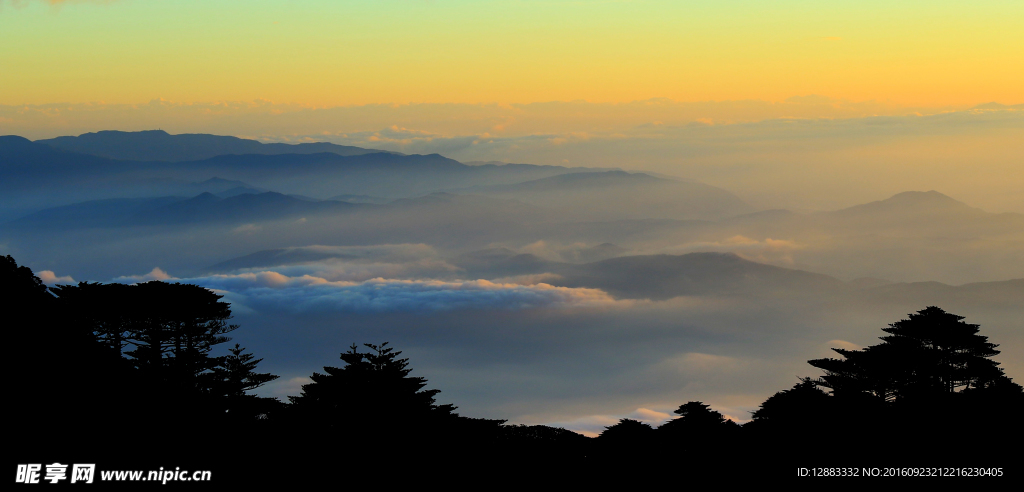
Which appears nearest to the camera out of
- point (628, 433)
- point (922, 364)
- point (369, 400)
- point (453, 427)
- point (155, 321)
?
point (628, 433)

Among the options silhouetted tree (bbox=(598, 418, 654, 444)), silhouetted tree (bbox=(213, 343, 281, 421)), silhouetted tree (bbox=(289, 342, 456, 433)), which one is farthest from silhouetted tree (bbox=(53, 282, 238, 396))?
silhouetted tree (bbox=(598, 418, 654, 444))

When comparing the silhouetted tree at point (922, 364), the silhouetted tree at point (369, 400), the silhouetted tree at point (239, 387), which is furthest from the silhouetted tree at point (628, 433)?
the silhouetted tree at point (239, 387)

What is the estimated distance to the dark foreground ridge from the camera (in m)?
25.6

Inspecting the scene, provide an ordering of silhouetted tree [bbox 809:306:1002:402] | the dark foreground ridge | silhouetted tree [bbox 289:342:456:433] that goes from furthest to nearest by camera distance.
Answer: silhouetted tree [bbox 809:306:1002:402], silhouetted tree [bbox 289:342:456:433], the dark foreground ridge

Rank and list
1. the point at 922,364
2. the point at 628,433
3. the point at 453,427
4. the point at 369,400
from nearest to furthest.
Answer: the point at 628,433 < the point at 453,427 < the point at 369,400 < the point at 922,364

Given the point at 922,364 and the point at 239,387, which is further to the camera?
the point at 239,387

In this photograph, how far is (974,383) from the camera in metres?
41.8

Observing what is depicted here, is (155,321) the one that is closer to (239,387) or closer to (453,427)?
(239,387)

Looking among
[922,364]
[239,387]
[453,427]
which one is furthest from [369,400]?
[922,364]

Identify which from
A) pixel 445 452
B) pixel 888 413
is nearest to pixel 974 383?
pixel 888 413

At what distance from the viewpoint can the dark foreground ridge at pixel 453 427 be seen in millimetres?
25594

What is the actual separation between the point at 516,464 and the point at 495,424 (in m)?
10.8

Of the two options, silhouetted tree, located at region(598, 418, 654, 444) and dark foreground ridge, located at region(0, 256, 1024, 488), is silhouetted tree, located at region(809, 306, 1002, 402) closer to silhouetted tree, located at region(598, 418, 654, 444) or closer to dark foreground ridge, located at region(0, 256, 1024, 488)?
dark foreground ridge, located at region(0, 256, 1024, 488)

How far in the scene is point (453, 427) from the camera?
124 ft
